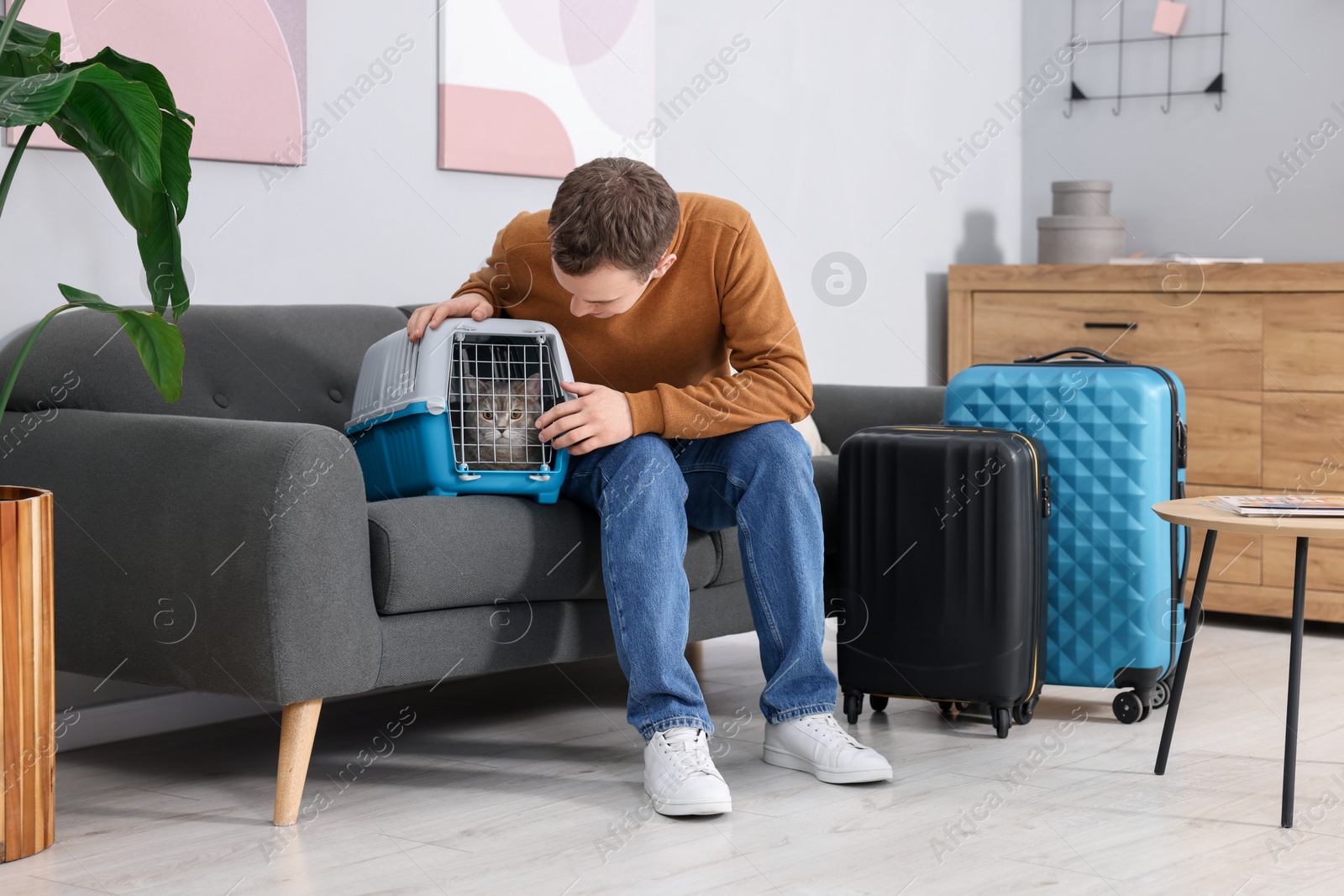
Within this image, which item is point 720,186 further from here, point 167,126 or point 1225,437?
point 167,126

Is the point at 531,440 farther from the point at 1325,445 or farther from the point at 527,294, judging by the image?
the point at 1325,445

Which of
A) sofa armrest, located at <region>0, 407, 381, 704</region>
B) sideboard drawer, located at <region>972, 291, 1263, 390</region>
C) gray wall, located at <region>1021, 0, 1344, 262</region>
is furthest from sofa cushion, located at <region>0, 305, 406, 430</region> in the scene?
gray wall, located at <region>1021, 0, 1344, 262</region>

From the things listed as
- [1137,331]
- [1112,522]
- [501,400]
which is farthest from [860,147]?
[501,400]

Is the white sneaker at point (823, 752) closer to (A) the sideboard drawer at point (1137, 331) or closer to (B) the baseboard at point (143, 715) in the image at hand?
(B) the baseboard at point (143, 715)

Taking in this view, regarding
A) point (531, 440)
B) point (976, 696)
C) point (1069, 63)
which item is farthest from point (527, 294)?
point (1069, 63)

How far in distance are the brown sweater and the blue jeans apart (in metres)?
0.05

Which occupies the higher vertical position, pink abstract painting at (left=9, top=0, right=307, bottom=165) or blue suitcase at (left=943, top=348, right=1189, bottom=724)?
pink abstract painting at (left=9, top=0, right=307, bottom=165)

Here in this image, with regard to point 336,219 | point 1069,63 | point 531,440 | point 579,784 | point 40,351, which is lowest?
point 579,784

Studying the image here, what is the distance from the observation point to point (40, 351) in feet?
7.30

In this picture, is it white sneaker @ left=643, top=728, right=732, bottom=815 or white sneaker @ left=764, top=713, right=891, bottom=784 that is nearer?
white sneaker @ left=643, top=728, right=732, bottom=815

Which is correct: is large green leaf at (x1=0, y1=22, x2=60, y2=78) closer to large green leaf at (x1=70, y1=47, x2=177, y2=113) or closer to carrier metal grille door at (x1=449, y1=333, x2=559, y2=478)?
large green leaf at (x1=70, y1=47, x2=177, y2=113)

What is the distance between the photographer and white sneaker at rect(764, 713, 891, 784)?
2.10m

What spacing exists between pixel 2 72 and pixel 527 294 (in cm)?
79

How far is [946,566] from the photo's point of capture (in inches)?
93.2
